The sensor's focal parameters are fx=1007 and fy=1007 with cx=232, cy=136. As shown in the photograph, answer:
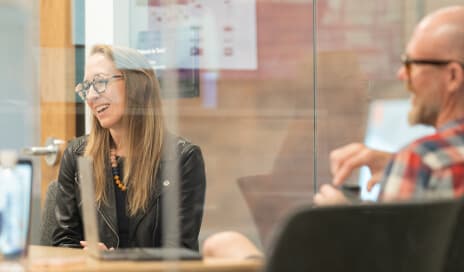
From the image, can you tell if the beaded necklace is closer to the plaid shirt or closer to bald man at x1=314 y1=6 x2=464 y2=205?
bald man at x1=314 y1=6 x2=464 y2=205

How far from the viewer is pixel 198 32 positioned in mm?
3387

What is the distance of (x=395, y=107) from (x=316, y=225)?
119cm

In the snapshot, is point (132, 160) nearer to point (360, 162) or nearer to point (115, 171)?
point (115, 171)

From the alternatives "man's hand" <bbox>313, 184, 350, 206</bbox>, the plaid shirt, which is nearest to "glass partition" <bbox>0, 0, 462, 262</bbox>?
"man's hand" <bbox>313, 184, 350, 206</bbox>

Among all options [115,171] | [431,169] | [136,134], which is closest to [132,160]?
[115,171]

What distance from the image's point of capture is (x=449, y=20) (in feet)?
8.37

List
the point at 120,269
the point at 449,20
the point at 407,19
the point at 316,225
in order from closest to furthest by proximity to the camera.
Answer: the point at 316,225
the point at 120,269
the point at 449,20
the point at 407,19

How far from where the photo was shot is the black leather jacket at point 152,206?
9.75ft

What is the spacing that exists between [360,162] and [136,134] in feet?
2.23

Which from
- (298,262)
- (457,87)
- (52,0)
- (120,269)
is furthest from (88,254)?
(52,0)

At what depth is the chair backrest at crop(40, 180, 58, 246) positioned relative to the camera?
3241 millimetres

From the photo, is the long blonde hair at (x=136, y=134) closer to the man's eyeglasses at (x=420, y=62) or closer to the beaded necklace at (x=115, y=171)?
the beaded necklace at (x=115, y=171)

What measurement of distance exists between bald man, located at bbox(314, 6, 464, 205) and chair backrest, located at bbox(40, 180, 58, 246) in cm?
98

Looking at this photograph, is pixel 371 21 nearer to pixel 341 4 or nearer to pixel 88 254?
pixel 341 4
